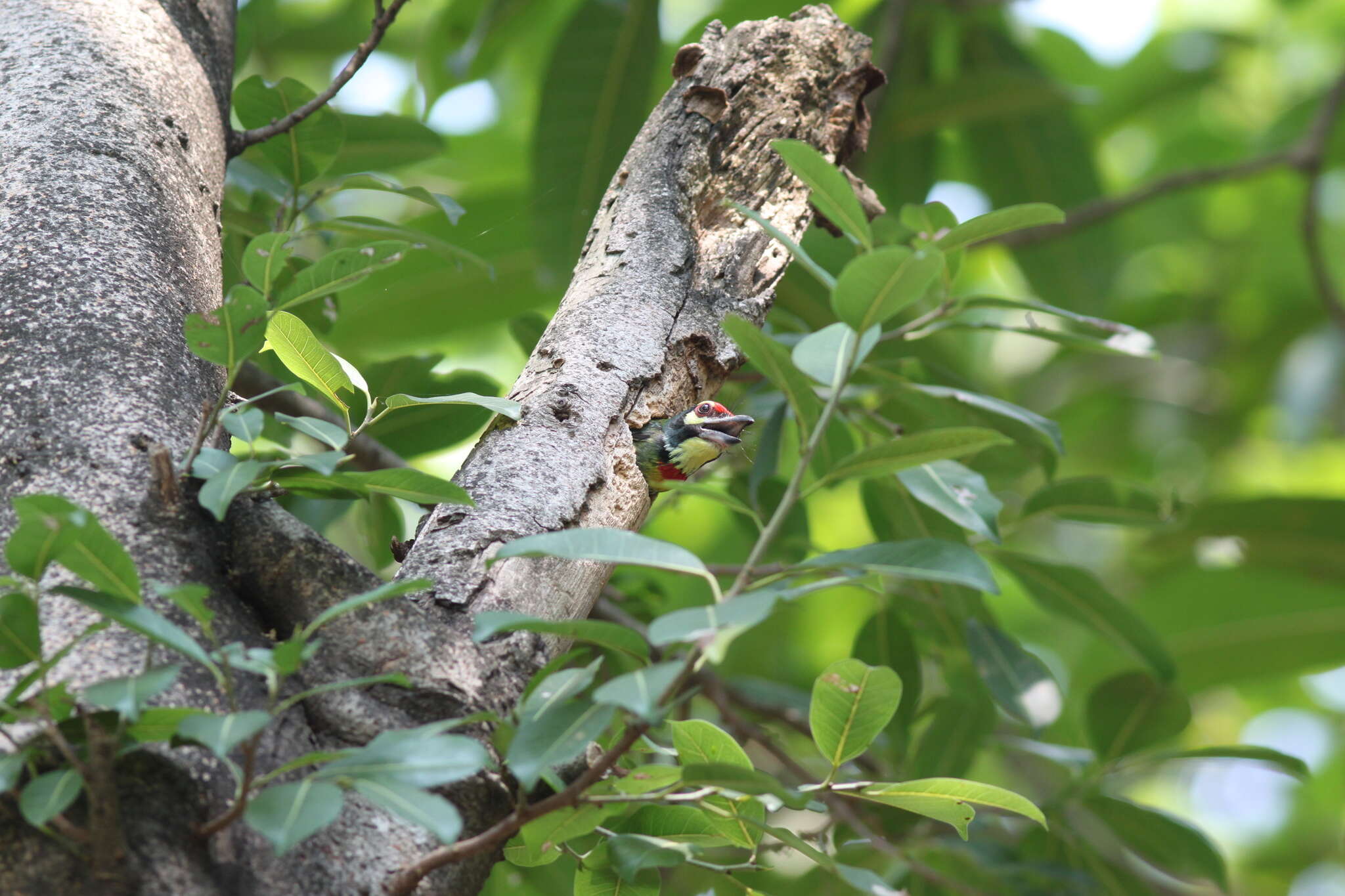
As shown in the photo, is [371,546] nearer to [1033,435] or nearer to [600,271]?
[600,271]

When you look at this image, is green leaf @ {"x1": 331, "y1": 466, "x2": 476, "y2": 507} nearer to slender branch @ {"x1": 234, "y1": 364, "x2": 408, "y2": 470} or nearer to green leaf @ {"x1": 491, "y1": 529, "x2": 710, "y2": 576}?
green leaf @ {"x1": 491, "y1": 529, "x2": 710, "y2": 576}

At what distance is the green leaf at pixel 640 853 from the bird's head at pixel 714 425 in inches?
38.3

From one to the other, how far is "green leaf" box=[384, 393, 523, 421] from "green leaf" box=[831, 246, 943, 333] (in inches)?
20.4

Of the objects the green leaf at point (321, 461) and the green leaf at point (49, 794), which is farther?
the green leaf at point (321, 461)

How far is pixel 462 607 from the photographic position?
139 cm

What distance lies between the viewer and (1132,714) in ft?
9.32

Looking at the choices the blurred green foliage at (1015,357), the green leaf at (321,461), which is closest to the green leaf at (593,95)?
the blurred green foliage at (1015,357)

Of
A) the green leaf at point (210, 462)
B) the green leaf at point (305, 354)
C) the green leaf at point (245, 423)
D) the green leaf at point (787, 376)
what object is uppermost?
the green leaf at point (787, 376)

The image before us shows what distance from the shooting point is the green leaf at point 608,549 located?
112cm

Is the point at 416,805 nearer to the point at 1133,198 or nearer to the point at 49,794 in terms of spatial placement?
the point at 49,794

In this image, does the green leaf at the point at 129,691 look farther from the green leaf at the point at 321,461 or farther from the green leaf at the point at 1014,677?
the green leaf at the point at 1014,677

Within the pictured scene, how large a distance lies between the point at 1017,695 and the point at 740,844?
1397mm

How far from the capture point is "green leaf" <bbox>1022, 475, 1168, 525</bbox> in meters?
2.62

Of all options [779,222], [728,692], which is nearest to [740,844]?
[779,222]
